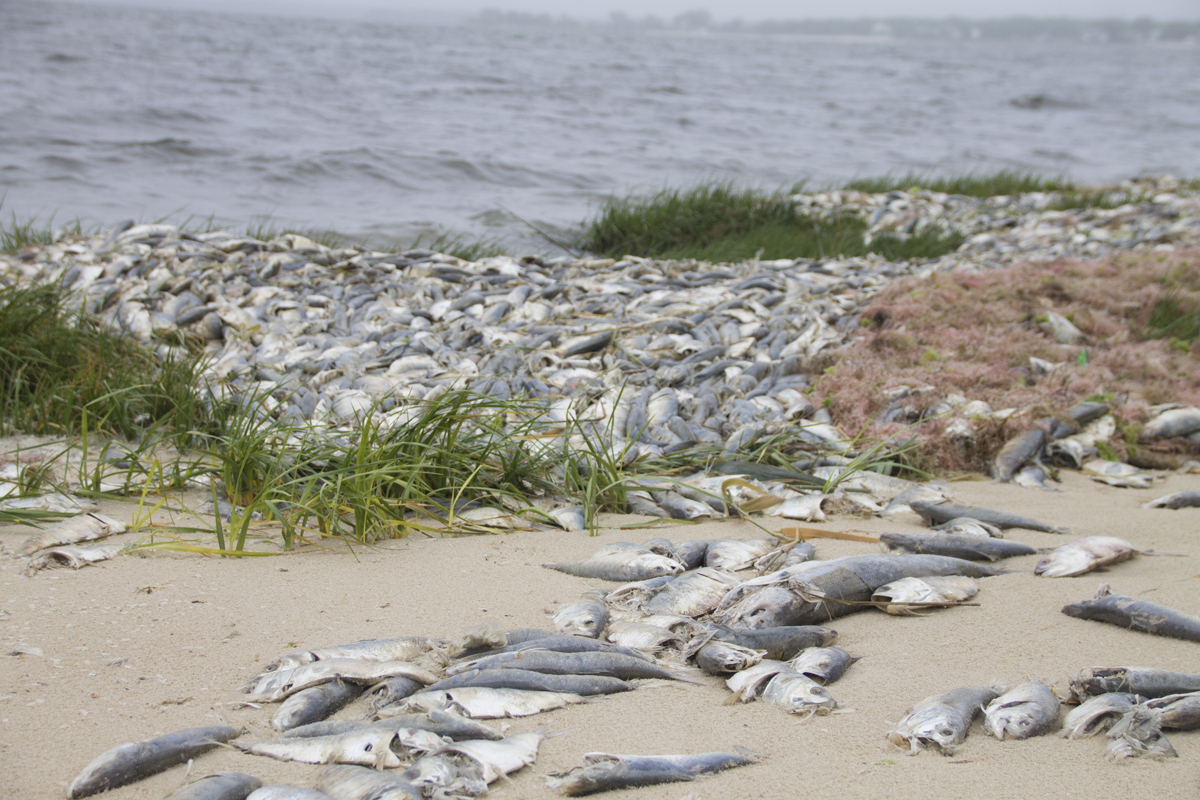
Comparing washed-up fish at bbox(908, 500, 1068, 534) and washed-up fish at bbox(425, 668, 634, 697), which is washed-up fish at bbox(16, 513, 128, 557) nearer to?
washed-up fish at bbox(425, 668, 634, 697)

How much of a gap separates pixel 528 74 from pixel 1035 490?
24348 mm

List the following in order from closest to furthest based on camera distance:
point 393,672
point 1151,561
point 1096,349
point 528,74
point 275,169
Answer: point 393,672, point 1151,561, point 1096,349, point 275,169, point 528,74

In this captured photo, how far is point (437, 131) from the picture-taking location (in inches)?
557

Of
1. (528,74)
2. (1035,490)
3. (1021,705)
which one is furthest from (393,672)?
(528,74)

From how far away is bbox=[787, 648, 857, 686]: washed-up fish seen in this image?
1687mm

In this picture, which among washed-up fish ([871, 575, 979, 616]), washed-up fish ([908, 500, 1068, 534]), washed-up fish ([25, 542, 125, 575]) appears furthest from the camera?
washed-up fish ([908, 500, 1068, 534])

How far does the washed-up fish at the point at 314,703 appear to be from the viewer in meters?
1.50

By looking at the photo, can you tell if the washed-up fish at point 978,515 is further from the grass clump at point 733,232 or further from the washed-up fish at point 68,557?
the grass clump at point 733,232

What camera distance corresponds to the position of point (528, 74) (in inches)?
970

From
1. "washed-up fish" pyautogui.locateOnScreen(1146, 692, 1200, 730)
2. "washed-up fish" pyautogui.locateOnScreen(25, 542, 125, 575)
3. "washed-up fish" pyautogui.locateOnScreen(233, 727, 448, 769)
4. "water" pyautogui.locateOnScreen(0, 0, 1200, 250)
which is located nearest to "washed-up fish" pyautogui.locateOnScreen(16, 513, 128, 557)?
"washed-up fish" pyautogui.locateOnScreen(25, 542, 125, 575)

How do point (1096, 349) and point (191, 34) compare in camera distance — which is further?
point (191, 34)

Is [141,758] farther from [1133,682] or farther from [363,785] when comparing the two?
[1133,682]

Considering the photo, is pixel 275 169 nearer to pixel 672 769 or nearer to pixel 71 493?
pixel 71 493

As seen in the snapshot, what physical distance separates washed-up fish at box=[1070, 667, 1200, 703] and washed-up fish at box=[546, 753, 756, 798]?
0.72 meters
